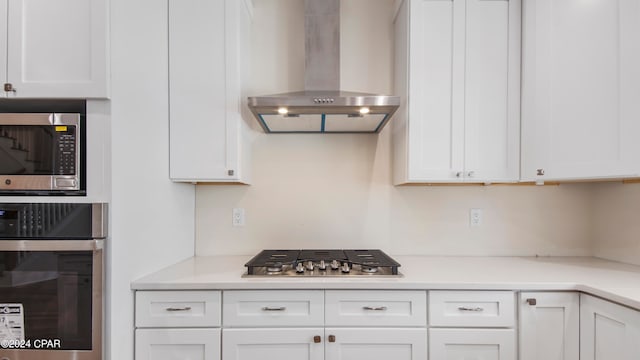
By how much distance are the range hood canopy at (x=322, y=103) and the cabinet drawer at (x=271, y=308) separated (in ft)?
2.95

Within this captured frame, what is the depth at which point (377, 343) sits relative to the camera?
155 cm

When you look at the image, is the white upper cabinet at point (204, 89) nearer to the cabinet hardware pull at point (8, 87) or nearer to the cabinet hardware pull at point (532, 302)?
the cabinet hardware pull at point (8, 87)

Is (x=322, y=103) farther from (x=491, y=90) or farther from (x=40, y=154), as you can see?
(x=40, y=154)

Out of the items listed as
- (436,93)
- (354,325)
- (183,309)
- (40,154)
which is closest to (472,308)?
(354,325)

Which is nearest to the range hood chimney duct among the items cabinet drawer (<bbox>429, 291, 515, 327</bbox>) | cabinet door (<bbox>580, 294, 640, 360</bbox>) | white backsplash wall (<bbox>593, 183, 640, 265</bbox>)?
cabinet drawer (<bbox>429, 291, 515, 327</bbox>)

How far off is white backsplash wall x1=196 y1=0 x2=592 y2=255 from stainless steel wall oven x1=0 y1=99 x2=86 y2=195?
950 mm

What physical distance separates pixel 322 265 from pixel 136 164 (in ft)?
3.32

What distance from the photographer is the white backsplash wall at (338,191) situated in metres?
2.22

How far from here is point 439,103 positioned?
1896 millimetres

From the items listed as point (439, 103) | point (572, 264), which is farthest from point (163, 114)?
point (572, 264)

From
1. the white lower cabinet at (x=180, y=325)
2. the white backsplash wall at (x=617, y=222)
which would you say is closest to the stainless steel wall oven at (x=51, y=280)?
the white lower cabinet at (x=180, y=325)

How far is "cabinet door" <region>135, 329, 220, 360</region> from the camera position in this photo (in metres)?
1.54

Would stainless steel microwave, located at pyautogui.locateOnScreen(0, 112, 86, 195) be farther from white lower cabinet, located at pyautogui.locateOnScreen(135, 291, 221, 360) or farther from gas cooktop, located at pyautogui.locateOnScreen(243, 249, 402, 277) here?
gas cooktop, located at pyautogui.locateOnScreen(243, 249, 402, 277)

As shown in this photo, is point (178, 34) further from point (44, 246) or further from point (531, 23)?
point (531, 23)
